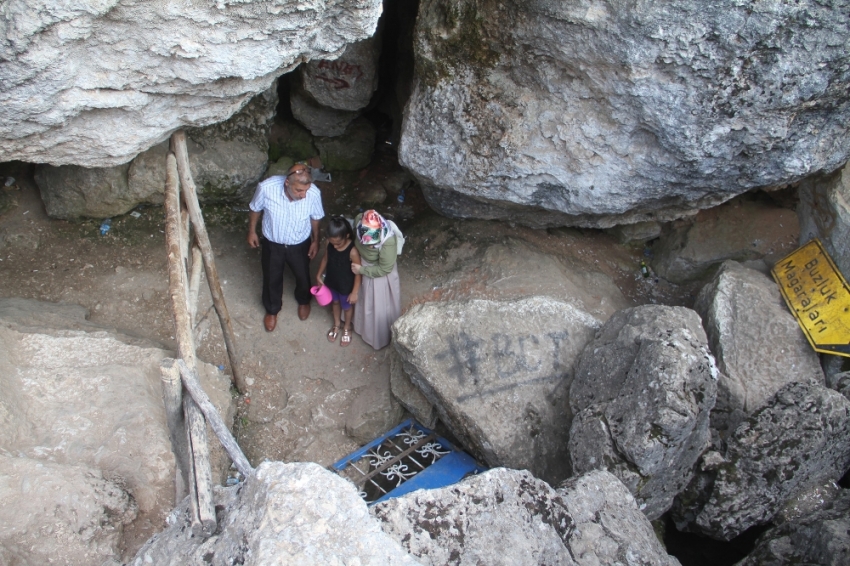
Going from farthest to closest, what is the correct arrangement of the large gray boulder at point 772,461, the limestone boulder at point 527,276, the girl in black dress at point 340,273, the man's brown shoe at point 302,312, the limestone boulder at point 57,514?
the man's brown shoe at point 302,312
the limestone boulder at point 527,276
the girl in black dress at point 340,273
the large gray boulder at point 772,461
the limestone boulder at point 57,514

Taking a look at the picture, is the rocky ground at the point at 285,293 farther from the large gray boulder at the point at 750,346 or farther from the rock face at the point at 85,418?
the large gray boulder at the point at 750,346

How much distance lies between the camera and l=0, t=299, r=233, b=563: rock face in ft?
10.9

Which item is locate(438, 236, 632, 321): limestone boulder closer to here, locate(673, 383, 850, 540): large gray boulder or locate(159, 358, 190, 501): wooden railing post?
locate(673, 383, 850, 540): large gray boulder

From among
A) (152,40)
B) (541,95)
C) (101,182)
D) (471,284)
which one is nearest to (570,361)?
(471,284)

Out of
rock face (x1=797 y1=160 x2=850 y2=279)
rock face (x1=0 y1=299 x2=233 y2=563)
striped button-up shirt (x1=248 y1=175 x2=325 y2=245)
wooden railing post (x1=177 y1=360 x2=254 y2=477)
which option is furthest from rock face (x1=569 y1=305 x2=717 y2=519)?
rock face (x1=0 y1=299 x2=233 y2=563)

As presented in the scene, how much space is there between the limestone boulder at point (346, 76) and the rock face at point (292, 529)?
4.07 metres

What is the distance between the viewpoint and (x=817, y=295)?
456 centimetres

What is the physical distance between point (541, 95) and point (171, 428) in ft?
9.35

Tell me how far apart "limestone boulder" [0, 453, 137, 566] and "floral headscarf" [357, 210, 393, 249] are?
2071 millimetres

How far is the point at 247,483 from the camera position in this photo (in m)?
2.18

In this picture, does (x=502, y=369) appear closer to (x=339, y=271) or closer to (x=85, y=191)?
(x=339, y=271)

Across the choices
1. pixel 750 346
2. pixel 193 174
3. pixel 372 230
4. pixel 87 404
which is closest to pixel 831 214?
pixel 750 346

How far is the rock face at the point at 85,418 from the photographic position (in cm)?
332

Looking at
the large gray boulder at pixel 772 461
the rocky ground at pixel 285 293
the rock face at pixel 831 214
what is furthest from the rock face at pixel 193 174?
the rock face at pixel 831 214
